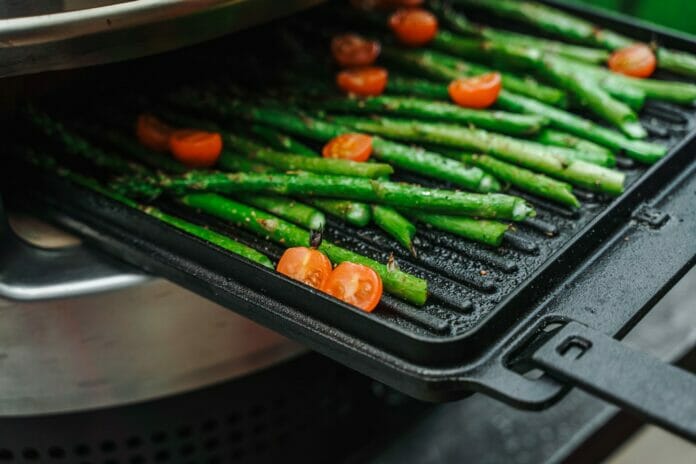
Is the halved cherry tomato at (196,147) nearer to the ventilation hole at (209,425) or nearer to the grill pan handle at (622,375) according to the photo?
the ventilation hole at (209,425)

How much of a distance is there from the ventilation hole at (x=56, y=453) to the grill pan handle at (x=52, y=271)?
0.50 meters

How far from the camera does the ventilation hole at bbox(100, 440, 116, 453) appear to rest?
7.14ft

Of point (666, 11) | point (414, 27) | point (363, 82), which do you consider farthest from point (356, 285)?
point (666, 11)

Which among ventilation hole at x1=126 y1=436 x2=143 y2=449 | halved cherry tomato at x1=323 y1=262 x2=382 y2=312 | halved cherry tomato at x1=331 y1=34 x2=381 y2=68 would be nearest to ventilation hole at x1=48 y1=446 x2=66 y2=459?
ventilation hole at x1=126 y1=436 x2=143 y2=449

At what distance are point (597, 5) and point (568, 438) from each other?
6.77 ft

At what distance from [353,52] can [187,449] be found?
122 centimetres

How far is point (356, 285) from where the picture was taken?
170 centimetres

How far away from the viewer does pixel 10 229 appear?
6.41ft

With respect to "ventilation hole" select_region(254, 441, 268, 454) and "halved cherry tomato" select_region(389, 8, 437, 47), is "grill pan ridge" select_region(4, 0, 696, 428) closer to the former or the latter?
"ventilation hole" select_region(254, 441, 268, 454)

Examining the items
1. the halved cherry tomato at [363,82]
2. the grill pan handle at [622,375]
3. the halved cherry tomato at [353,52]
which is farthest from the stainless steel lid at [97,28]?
the grill pan handle at [622,375]

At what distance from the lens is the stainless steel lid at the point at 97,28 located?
154 centimetres

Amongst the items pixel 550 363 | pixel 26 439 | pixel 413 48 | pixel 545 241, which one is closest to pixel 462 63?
pixel 413 48

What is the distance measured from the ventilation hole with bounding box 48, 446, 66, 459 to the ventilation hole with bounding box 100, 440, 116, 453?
0.10 m

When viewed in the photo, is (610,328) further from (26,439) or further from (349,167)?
(26,439)
